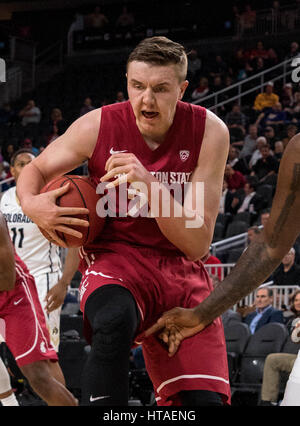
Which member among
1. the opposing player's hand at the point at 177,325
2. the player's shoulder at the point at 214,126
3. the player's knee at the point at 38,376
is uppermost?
the player's shoulder at the point at 214,126

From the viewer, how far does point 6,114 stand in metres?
18.7

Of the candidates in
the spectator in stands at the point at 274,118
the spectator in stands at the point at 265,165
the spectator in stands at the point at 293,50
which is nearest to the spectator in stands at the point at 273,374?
the spectator in stands at the point at 265,165

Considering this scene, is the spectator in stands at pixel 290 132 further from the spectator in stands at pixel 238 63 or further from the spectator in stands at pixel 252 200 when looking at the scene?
the spectator in stands at pixel 238 63

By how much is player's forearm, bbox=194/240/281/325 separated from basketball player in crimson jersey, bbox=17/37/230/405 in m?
0.13

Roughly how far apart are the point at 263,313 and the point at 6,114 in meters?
12.5

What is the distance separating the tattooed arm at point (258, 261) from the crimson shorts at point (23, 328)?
1920 mm

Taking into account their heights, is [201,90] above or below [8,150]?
above

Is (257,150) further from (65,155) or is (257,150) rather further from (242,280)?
(242,280)

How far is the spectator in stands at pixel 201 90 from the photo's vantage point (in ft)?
48.6

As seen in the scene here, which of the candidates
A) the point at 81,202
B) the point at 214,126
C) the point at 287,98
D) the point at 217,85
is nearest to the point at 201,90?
the point at 217,85

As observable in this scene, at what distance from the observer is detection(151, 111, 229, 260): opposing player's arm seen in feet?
10.0

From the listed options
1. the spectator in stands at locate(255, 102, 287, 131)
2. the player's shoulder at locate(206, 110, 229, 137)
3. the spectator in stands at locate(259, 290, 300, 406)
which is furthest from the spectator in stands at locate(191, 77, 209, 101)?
the player's shoulder at locate(206, 110, 229, 137)
